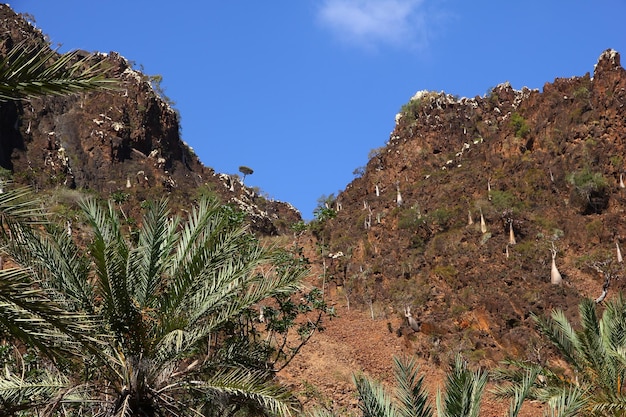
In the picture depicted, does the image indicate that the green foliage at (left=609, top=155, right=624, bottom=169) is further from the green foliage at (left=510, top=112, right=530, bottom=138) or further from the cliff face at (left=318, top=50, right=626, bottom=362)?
the green foliage at (left=510, top=112, right=530, bottom=138)

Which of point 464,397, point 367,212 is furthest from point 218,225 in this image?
point 367,212

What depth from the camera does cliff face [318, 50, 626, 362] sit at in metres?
24.5

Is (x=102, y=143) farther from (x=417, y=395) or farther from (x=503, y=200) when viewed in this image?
(x=417, y=395)

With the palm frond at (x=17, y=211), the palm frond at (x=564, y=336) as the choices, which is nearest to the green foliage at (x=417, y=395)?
the palm frond at (x=17, y=211)

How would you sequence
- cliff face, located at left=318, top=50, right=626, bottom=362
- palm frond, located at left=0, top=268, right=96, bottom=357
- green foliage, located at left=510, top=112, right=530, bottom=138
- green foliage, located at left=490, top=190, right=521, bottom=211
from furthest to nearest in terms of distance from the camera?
1. green foliage, located at left=510, top=112, right=530, bottom=138
2. green foliage, located at left=490, top=190, right=521, bottom=211
3. cliff face, located at left=318, top=50, right=626, bottom=362
4. palm frond, located at left=0, top=268, right=96, bottom=357

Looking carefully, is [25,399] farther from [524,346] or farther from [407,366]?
[524,346]

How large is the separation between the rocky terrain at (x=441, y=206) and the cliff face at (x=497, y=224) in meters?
0.08

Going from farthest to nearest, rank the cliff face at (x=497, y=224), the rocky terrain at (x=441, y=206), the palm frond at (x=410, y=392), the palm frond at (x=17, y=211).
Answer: the cliff face at (x=497, y=224) < the rocky terrain at (x=441, y=206) < the palm frond at (x=410, y=392) < the palm frond at (x=17, y=211)

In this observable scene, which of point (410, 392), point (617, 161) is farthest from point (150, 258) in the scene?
point (617, 161)

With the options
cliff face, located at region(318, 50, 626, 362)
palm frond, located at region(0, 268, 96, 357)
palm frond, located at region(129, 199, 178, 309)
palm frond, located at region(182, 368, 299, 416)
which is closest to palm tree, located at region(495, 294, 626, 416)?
palm frond, located at region(182, 368, 299, 416)

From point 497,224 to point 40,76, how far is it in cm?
2806

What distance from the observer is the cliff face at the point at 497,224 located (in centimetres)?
2453

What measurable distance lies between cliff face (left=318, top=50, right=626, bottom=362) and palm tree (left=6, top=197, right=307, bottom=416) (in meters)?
15.8

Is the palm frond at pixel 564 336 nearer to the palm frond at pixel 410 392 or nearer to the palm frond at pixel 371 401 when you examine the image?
the palm frond at pixel 410 392
